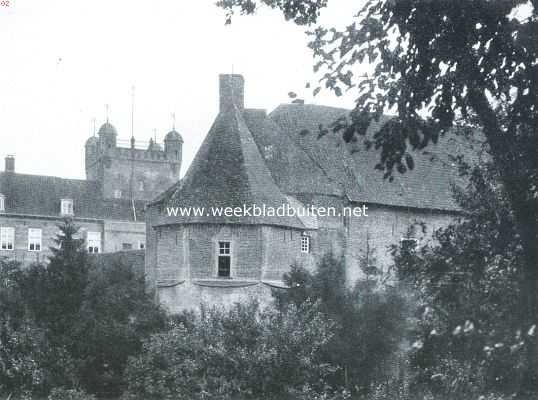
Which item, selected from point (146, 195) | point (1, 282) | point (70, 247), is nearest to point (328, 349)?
point (70, 247)

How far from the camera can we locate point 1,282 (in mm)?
32719

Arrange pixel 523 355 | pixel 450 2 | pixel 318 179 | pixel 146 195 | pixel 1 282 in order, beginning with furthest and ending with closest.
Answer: pixel 146 195
pixel 318 179
pixel 1 282
pixel 450 2
pixel 523 355

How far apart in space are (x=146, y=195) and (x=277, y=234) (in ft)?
135

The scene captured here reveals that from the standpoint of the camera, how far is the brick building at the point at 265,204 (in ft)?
108

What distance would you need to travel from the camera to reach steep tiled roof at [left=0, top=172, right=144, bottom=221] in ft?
197

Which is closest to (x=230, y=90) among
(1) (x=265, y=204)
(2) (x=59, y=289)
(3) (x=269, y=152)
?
(3) (x=269, y=152)

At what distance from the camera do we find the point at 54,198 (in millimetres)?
61500

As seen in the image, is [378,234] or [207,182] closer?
[207,182]

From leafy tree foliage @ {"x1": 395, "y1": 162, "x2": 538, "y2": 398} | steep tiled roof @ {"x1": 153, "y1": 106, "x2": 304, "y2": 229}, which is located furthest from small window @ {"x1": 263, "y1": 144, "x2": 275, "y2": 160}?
leafy tree foliage @ {"x1": 395, "y1": 162, "x2": 538, "y2": 398}

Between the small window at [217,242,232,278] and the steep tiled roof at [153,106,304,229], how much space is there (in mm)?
1026

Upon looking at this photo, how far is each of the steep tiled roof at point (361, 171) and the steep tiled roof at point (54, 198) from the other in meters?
27.2

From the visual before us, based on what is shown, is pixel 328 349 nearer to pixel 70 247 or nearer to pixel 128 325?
pixel 128 325

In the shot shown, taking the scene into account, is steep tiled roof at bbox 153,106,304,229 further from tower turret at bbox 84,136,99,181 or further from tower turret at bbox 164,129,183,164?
tower turret at bbox 84,136,99,181

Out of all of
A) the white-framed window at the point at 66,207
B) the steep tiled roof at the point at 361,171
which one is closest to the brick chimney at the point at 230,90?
the steep tiled roof at the point at 361,171
